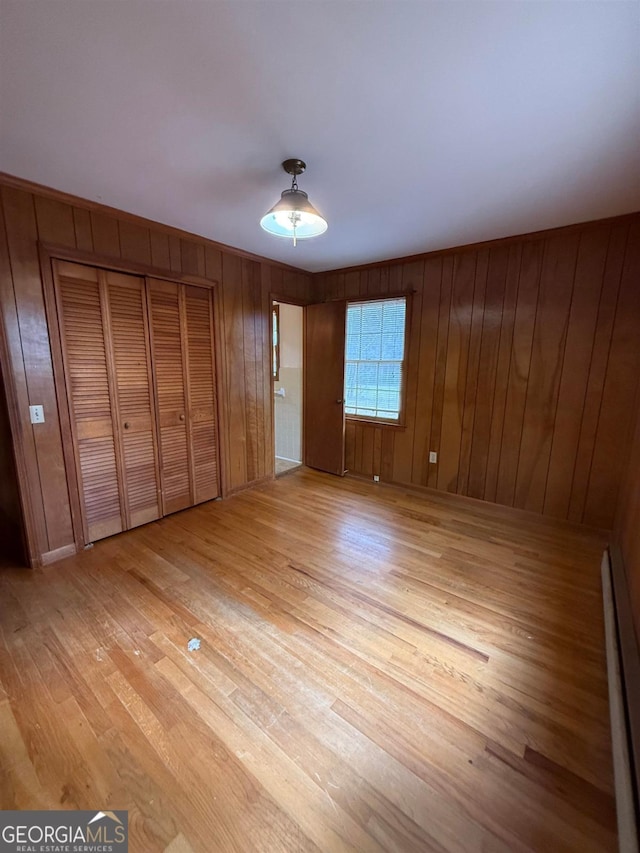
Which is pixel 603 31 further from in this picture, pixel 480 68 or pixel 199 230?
pixel 199 230

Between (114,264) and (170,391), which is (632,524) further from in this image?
(114,264)

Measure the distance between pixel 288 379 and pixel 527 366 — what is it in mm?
2749

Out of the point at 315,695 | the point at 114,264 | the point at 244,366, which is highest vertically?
the point at 114,264

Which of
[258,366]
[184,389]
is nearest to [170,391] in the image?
[184,389]

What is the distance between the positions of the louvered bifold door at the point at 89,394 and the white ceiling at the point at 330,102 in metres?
0.61

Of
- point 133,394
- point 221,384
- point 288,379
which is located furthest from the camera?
point 288,379

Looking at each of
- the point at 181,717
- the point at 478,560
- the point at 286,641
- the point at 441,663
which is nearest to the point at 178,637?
the point at 181,717

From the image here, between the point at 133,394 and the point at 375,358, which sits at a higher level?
the point at 375,358

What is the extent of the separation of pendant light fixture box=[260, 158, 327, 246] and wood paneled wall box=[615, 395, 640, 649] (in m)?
2.30

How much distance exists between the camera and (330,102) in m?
1.39

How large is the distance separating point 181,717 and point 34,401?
78.2 inches

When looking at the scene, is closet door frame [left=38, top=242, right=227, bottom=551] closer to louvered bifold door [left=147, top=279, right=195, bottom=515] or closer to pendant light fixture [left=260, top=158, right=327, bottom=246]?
louvered bifold door [left=147, top=279, right=195, bottom=515]

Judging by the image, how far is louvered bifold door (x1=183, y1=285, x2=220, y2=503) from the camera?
2.99 metres

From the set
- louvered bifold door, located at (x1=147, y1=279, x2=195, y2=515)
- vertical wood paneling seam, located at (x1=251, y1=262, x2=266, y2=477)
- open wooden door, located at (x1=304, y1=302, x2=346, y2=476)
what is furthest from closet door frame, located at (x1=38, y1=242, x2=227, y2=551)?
open wooden door, located at (x1=304, y1=302, x2=346, y2=476)
